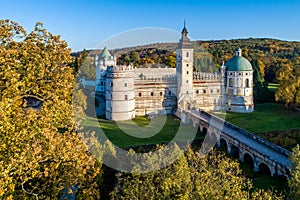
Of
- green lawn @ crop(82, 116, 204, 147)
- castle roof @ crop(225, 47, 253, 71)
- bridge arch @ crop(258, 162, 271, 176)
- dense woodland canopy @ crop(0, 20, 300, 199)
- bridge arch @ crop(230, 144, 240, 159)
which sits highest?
castle roof @ crop(225, 47, 253, 71)

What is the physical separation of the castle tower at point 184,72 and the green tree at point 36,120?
31.4 m

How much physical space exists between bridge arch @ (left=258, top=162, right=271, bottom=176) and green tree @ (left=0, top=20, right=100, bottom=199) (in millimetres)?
16120

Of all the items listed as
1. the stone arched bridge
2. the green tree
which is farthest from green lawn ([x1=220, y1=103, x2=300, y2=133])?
the green tree

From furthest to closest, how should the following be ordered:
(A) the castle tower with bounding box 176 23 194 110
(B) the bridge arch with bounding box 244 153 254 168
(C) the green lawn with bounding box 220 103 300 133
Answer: (A) the castle tower with bounding box 176 23 194 110 → (C) the green lawn with bounding box 220 103 300 133 → (B) the bridge arch with bounding box 244 153 254 168

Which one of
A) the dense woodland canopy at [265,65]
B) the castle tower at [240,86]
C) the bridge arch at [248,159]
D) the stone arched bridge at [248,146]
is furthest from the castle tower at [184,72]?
the bridge arch at [248,159]

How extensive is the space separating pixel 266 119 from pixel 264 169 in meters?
19.1

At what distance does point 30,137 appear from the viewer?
962cm

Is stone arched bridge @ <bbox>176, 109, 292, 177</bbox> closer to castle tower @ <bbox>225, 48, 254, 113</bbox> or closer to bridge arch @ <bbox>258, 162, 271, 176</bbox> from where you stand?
bridge arch @ <bbox>258, 162, 271, 176</bbox>

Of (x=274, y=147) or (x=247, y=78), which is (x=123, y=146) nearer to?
(x=274, y=147)

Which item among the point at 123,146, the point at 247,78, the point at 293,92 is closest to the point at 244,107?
the point at 247,78

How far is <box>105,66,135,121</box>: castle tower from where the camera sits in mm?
40031

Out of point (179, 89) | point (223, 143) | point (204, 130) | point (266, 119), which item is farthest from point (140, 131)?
point (266, 119)

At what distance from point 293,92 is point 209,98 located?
13.9m

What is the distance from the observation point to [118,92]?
132 feet
